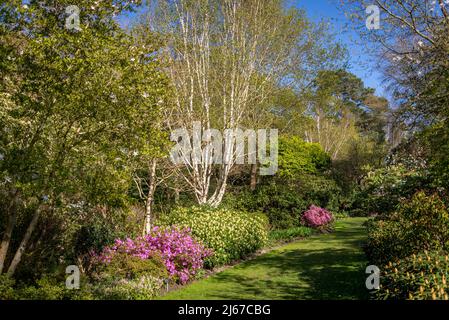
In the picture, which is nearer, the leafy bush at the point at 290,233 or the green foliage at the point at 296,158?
the leafy bush at the point at 290,233

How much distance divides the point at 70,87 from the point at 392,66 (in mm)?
8816

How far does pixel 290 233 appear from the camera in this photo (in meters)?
18.1

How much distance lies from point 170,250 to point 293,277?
3031 millimetres

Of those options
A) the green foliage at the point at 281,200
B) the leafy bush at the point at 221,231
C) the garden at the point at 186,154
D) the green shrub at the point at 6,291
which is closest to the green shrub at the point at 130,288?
the garden at the point at 186,154

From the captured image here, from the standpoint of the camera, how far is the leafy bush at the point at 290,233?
57.4 ft

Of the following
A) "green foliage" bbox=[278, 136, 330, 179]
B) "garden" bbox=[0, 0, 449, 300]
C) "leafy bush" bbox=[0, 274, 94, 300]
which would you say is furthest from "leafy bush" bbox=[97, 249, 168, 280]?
→ "green foliage" bbox=[278, 136, 330, 179]

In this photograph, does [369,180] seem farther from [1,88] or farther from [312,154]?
[312,154]

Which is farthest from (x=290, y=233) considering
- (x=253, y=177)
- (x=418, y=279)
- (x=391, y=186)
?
(x=418, y=279)

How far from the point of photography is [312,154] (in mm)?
25453

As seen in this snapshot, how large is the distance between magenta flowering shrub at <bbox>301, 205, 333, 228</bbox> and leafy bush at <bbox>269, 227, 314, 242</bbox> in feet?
3.29

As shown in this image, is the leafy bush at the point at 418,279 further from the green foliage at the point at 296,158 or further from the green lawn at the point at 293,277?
the green foliage at the point at 296,158

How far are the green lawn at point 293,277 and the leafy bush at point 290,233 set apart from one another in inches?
74.6
